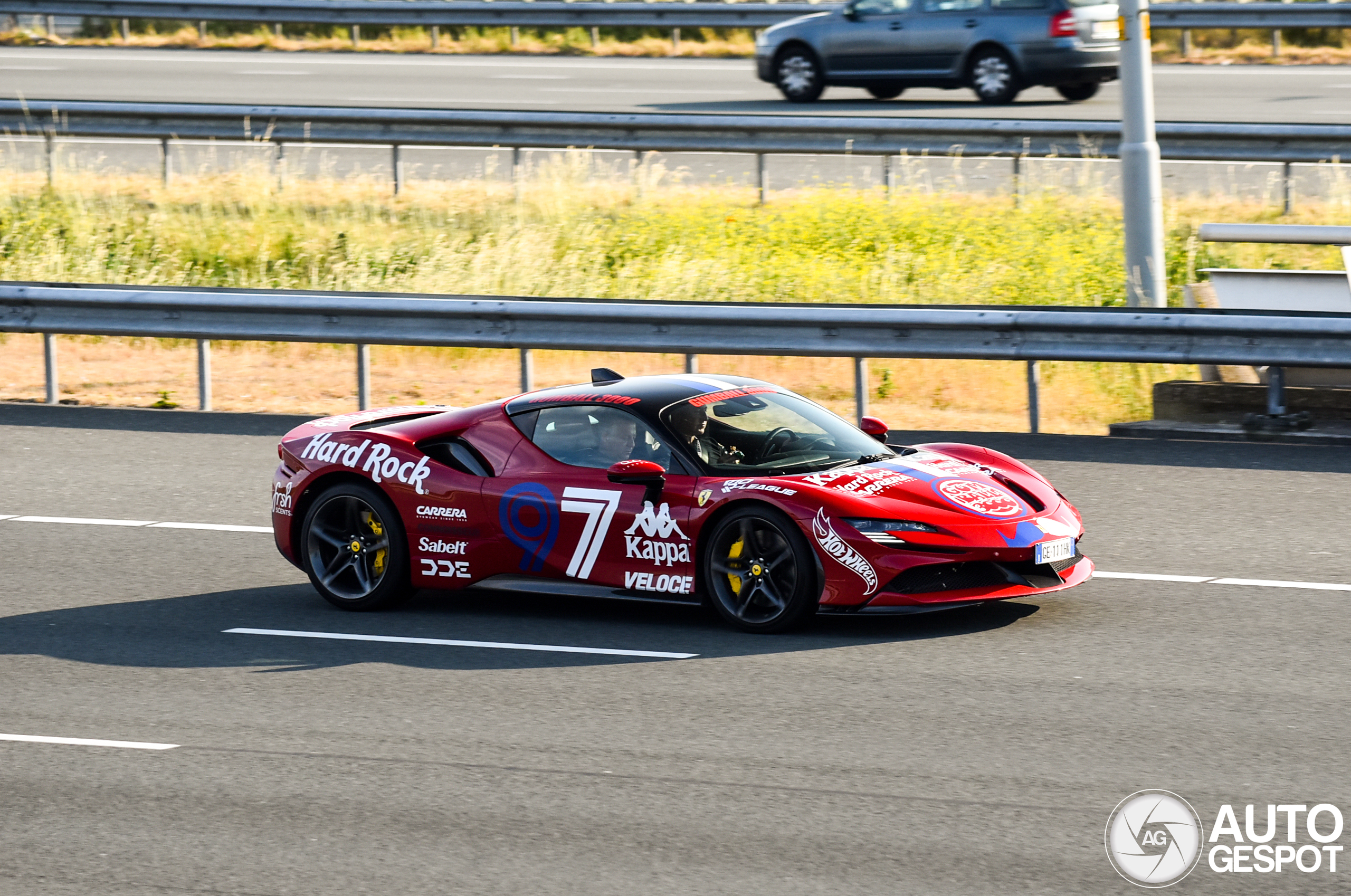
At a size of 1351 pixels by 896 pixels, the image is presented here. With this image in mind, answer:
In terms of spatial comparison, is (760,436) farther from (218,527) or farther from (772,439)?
(218,527)

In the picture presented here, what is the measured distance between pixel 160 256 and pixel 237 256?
90 cm

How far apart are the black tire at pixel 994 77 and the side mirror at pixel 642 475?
1810cm

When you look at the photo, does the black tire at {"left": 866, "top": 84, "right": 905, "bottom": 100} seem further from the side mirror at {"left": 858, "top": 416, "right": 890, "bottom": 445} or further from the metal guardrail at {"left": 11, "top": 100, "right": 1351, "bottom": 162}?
the side mirror at {"left": 858, "top": 416, "right": 890, "bottom": 445}

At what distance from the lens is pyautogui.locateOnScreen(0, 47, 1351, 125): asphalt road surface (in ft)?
84.4

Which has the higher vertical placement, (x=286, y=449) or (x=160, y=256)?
(x=160, y=256)

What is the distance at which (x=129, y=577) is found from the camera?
10.4m

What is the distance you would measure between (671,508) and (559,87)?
71.0 ft

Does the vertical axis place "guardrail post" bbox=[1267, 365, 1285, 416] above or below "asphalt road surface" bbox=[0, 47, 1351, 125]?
below

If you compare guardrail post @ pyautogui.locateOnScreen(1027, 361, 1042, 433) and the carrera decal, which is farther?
guardrail post @ pyautogui.locateOnScreen(1027, 361, 1042, 433)

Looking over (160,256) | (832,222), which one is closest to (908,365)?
(832,222)

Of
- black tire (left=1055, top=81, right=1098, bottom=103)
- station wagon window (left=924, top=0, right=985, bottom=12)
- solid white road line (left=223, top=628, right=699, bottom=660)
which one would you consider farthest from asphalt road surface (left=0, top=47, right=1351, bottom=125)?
solid white road line (left=223, top=628, right=699, bottom=660)

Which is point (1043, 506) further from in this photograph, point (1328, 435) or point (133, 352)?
point (133, 352)

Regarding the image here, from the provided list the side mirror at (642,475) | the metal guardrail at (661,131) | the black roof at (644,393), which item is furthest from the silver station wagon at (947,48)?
the side mirror at (642,475)

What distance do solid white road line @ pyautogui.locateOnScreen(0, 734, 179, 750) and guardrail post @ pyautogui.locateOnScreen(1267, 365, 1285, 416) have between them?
8.82m
